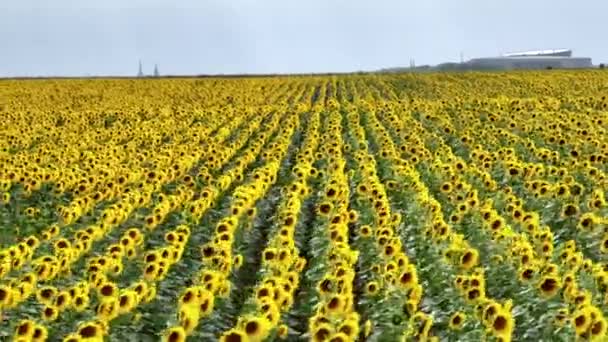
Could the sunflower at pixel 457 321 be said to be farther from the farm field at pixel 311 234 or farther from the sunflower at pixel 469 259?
the sunflower at pixel 469 259

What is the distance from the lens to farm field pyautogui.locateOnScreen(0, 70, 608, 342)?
715 centimetres

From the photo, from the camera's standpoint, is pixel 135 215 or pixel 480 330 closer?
pixel 480 330

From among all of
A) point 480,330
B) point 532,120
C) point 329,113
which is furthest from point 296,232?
point 329,113

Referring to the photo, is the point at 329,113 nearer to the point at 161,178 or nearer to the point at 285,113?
the point at 285,113

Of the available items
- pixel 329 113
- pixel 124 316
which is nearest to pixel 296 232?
pixel 124 316

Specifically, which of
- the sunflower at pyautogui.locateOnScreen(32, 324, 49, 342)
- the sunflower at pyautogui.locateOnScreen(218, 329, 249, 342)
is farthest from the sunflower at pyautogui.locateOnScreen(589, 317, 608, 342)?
the sunflower at pyautogui.locateOnScreen(32, 324, 49, 342)

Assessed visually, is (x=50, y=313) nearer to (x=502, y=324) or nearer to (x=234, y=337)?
(x=234, y=337)

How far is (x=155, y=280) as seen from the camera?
330 inches

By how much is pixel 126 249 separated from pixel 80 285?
A: 1631 millimetres

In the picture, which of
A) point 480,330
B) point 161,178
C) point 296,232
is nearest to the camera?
point 480,330

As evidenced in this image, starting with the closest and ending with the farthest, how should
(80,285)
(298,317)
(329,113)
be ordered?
(80,285)
(298,317)
(329,113)

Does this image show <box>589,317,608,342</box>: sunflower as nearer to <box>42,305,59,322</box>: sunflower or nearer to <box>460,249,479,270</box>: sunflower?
<box>460,249,479,270</box>: sunflower

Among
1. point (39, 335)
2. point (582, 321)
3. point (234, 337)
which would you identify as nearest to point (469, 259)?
point (582, 321)

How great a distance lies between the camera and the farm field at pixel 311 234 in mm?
7148
